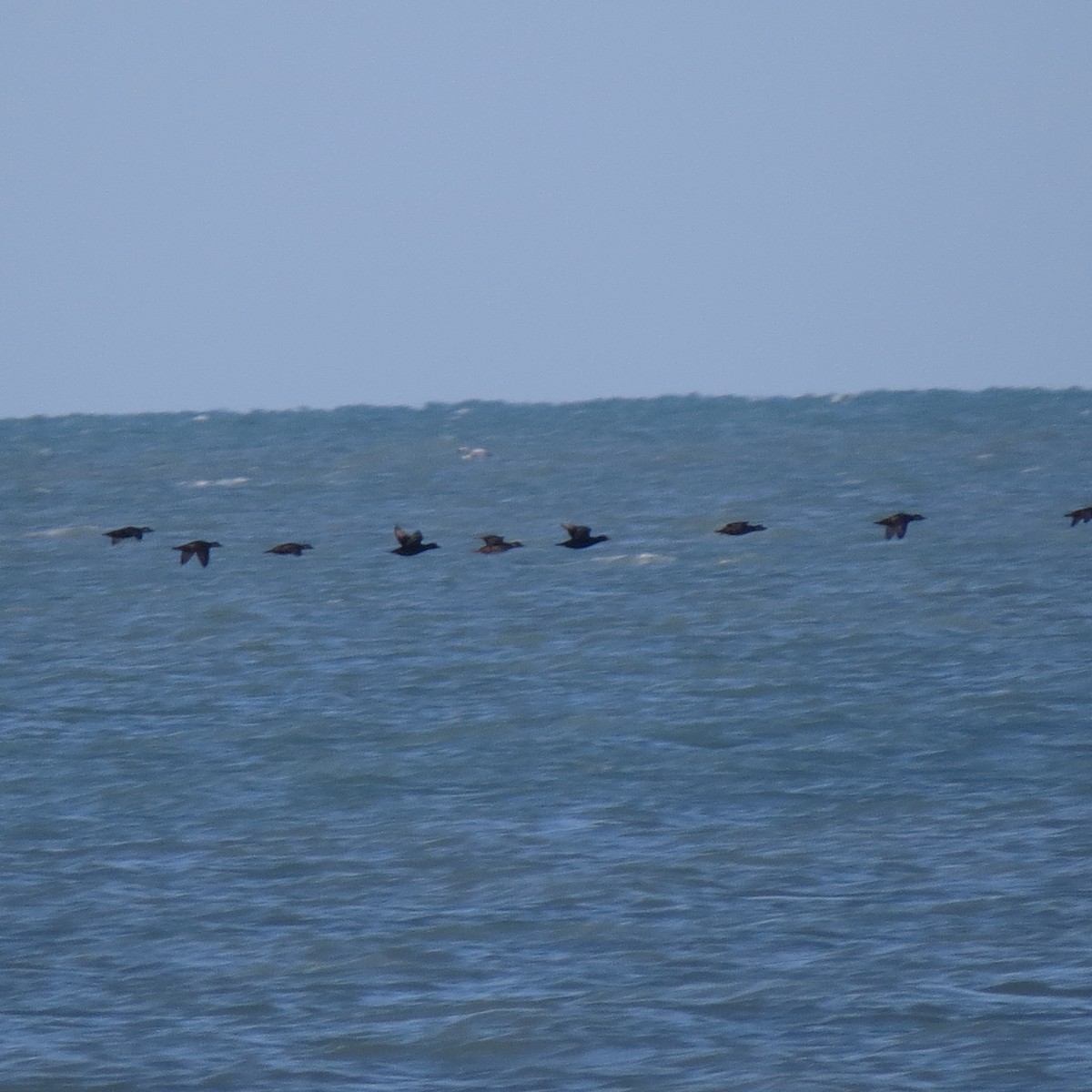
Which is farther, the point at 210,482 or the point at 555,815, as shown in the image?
the point at 210,482

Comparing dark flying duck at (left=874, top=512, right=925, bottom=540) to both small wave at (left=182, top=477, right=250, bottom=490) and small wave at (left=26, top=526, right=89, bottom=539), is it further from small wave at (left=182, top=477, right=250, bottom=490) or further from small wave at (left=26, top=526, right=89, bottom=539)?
small wave at (left=182, top=477, right=250, bottom=490)

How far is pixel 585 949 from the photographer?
42.2ft

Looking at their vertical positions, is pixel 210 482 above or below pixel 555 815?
above

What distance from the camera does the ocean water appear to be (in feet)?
37.7

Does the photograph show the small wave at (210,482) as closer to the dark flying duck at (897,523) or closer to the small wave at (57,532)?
the small wave at (57,532)

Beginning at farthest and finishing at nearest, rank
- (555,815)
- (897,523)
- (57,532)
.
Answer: (57,532), (897,523), (555,815)

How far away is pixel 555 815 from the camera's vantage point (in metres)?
16.2

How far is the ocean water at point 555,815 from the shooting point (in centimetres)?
1148

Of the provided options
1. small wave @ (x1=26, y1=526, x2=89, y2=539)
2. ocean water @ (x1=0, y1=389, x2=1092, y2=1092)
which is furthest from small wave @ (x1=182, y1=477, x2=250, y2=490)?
ocean water @ (x1=0, y1=389, x2=1092, y2=1092)

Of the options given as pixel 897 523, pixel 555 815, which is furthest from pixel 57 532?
pixel 555 815

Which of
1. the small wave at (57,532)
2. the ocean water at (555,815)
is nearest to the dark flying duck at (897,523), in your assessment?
the ocean water at (555,815)

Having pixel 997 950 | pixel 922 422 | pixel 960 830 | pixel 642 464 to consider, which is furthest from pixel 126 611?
pixel 922 422

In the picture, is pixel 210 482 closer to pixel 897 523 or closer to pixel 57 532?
pixel 57 532

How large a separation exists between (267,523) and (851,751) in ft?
83.0
